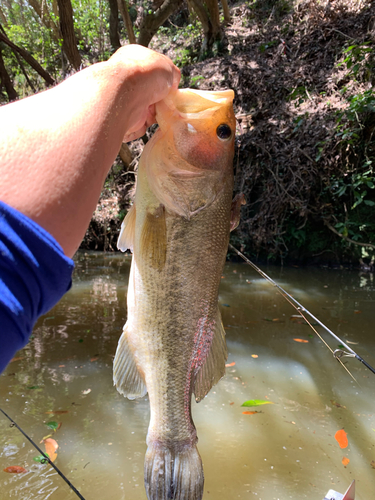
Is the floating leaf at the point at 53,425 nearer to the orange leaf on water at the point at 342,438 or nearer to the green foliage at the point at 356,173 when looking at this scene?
the orange leaf on water at the point at 342,438

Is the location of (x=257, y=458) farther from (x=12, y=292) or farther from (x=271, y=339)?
(x=12, y=292)

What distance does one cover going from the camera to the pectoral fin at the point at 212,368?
4.41 ft

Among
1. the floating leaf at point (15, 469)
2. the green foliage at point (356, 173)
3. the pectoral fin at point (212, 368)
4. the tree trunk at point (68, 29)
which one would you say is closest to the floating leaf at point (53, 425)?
the floating leaf at point (15, 469)

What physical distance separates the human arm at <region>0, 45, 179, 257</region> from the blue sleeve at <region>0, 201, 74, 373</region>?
4 cm

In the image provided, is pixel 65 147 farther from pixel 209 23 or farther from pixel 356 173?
pixel 209 23

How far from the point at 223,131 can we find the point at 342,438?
2184 mm

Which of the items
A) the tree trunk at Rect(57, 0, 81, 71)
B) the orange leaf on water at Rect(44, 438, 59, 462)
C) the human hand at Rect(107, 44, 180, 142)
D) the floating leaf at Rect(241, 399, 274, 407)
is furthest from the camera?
the tree trunk at Rect(57, 0, 81, 71)

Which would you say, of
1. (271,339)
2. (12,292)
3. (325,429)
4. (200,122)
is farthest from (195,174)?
(271,339)

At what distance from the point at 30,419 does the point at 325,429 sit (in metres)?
2.06

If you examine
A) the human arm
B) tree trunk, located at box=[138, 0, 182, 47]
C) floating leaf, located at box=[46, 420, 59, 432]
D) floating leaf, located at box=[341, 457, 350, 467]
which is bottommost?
floating leaf, located at box=[341, 457, 350, 467]

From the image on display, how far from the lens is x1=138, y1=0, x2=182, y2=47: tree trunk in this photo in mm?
7137

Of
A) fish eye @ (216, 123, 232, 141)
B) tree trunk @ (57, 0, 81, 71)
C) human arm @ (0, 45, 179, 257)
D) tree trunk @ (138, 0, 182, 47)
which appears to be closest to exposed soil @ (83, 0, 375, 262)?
tree trunk @ (138, 0, 182, 47)

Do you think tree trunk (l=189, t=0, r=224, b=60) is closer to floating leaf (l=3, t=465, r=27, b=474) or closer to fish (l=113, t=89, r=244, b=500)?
fish (l=113, t=89, r=244, b=500)

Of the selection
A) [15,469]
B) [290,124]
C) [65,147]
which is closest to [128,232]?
[65,147]
